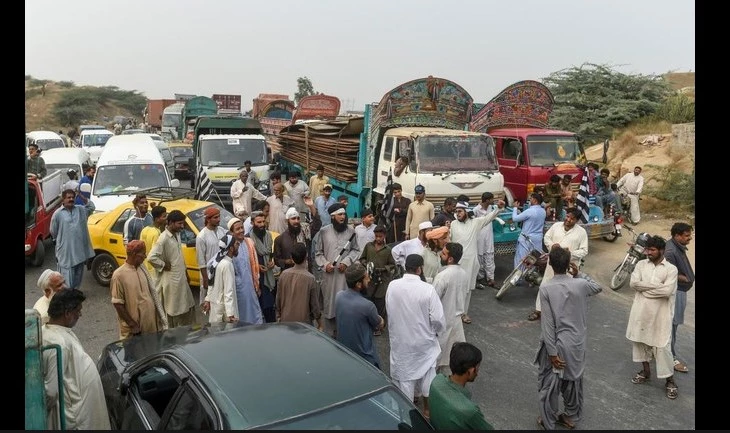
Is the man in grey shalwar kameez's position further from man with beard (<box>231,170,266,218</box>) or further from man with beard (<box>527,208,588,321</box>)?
man with beard (<box>231,170,266,218</box>)

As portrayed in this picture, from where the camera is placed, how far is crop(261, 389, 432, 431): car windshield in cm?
290

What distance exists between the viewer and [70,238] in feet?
24.1

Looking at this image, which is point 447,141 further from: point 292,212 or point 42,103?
point 42,103

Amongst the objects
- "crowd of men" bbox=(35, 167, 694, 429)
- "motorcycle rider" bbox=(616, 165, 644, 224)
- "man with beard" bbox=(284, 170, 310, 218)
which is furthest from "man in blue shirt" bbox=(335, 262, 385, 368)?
"motorcycle rider" bbox=(616, 165, 644, 224)

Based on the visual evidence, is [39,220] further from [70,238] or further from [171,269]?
[171,269]

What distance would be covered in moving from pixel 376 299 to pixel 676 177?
11437mm

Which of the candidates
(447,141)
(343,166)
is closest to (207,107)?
(343,166)

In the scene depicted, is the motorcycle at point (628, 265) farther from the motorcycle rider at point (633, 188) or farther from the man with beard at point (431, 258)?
the motorcycle rider at point (633, 188)

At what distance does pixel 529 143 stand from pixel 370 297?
708 centimetres

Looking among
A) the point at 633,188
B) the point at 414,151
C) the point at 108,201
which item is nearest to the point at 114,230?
the point at 108,201

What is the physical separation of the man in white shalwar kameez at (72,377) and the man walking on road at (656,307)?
4826 mm

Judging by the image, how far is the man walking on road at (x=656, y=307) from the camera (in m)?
5.42

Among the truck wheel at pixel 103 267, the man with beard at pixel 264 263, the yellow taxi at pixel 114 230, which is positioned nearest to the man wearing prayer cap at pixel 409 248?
the man with beard at pixel 264 263
